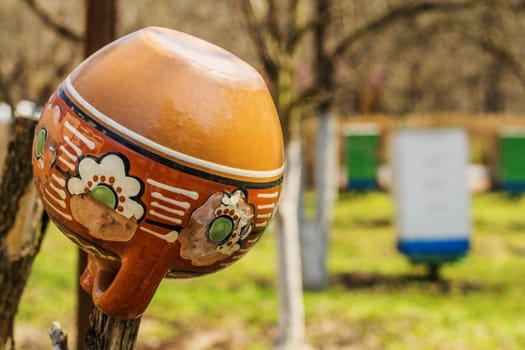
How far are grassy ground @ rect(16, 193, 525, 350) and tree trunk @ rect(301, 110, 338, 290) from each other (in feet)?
0.75

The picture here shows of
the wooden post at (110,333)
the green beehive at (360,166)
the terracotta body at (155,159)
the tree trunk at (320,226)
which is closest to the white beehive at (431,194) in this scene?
the tree trunk at (320,226)

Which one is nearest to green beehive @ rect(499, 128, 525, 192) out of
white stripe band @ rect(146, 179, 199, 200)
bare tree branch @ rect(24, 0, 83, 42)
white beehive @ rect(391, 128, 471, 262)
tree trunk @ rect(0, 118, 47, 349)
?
white beehive @ rect(391, 128, 471, 262)

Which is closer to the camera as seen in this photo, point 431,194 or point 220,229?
point 220,229

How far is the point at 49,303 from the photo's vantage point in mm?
6926

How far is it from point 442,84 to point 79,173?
18918 millimetres

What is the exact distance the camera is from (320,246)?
748 cm

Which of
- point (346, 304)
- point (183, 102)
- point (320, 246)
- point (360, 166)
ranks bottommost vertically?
point (360, 166)

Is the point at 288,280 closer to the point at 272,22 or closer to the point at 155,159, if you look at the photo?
the point at 272,22

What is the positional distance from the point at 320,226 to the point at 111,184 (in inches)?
234

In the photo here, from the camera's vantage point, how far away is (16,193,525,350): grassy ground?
5.89 meters

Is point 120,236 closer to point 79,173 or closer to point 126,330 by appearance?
point 79,173

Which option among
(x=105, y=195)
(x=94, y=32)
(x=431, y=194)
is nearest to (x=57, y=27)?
(x=94, y=32)

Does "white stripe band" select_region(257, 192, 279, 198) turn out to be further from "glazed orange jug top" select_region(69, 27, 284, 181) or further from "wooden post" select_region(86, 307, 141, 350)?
"wooden post" select_region(86, 307, 141, 350)

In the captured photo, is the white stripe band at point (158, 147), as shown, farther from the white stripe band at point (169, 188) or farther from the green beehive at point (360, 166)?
the green beehive at point (360, 166)
